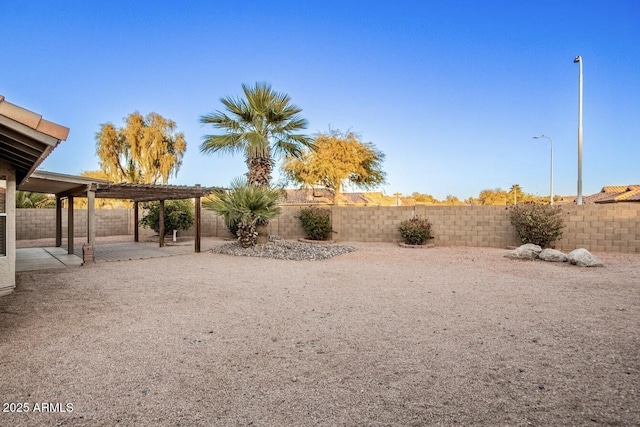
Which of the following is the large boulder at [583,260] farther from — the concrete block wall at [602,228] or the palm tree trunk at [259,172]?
the palm tree trunk at [259,172]

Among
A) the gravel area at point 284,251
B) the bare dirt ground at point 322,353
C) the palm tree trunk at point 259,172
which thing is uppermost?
the palm tree trunk at point 259,172

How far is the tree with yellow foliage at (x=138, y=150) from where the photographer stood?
94.7 feet

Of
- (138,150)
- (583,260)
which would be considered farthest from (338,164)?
(583,260)

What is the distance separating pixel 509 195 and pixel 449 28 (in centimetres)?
3893

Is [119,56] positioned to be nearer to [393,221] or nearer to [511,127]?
[393,221]

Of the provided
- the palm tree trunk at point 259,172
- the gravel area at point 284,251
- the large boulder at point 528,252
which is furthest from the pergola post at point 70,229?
the large boulder at point 528,252

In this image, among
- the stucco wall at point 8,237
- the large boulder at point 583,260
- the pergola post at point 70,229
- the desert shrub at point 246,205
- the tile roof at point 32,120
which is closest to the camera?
the tile roof at point 32,120

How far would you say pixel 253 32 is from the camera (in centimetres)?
1466

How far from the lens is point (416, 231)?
14.9 meters

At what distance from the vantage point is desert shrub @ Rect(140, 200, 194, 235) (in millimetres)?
18469

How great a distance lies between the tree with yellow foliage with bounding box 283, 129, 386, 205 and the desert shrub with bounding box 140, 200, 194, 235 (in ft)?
33.2

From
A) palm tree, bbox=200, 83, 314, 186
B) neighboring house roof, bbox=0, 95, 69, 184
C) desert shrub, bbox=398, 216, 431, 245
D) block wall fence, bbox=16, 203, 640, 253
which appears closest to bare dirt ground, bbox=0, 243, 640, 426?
neighboring house roof, bbox=0, 95, 69, 184

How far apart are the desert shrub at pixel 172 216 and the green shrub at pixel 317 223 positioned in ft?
21.4

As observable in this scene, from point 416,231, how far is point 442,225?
1342 millimetres
